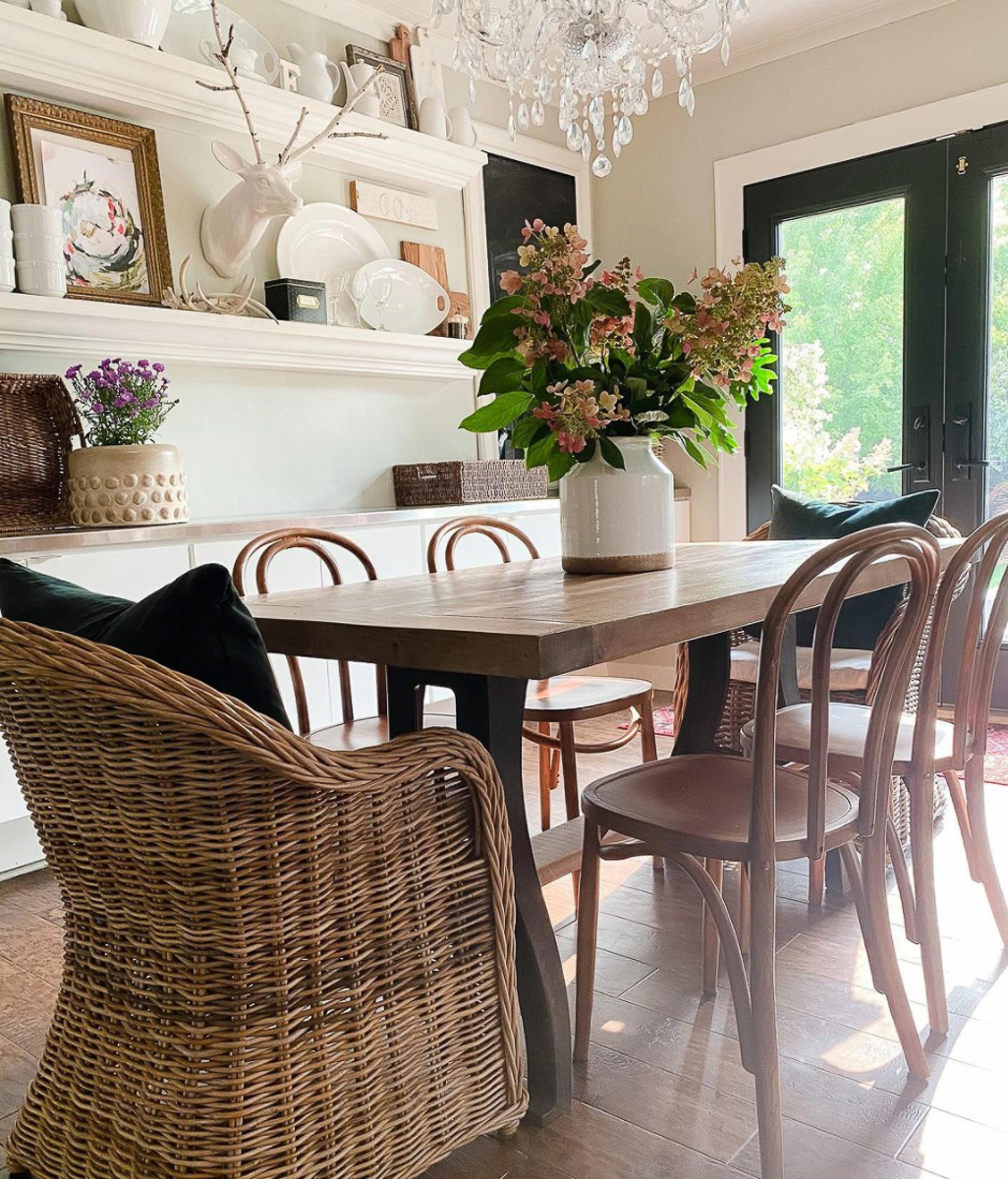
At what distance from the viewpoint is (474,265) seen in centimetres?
423

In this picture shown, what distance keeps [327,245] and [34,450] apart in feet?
4.61

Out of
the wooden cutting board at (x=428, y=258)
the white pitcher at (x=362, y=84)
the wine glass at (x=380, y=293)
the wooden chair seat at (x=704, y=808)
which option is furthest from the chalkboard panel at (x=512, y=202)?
the wooden chair seat at (x=704, y=808)

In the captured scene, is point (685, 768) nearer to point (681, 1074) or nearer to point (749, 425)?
point (681, 1074)

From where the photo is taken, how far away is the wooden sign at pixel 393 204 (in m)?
3.76

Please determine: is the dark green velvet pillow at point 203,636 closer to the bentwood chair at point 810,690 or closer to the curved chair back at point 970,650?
the curved chair back at point 970,650

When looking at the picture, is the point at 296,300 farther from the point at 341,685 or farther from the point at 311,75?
the point at 341,685

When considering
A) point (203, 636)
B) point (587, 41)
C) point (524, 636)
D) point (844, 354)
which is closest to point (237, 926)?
point (203, 636)

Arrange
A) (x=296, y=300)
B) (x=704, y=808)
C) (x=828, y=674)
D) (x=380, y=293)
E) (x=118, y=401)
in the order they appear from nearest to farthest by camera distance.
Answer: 1. (x=828, y=674)
2. (x=704, y=808)
3. (x=118, y=401)
4. (x=296, y=300)
5. (x=380, y=293)

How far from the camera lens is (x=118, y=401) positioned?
2803 mm

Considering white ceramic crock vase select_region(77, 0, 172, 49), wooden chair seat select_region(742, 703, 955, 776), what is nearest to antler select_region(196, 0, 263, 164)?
white ceramic crock vase select_region(77, 0, 172, 49)

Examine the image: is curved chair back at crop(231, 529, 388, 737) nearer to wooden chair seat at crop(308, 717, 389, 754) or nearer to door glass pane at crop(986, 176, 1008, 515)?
wooden chair seat at crop(308, 717, 389, 754)

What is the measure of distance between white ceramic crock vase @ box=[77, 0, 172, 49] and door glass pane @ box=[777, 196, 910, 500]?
2544 mm

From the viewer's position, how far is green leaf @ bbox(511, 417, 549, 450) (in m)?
1.89

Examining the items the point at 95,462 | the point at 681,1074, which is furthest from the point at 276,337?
the point at 681,1074
